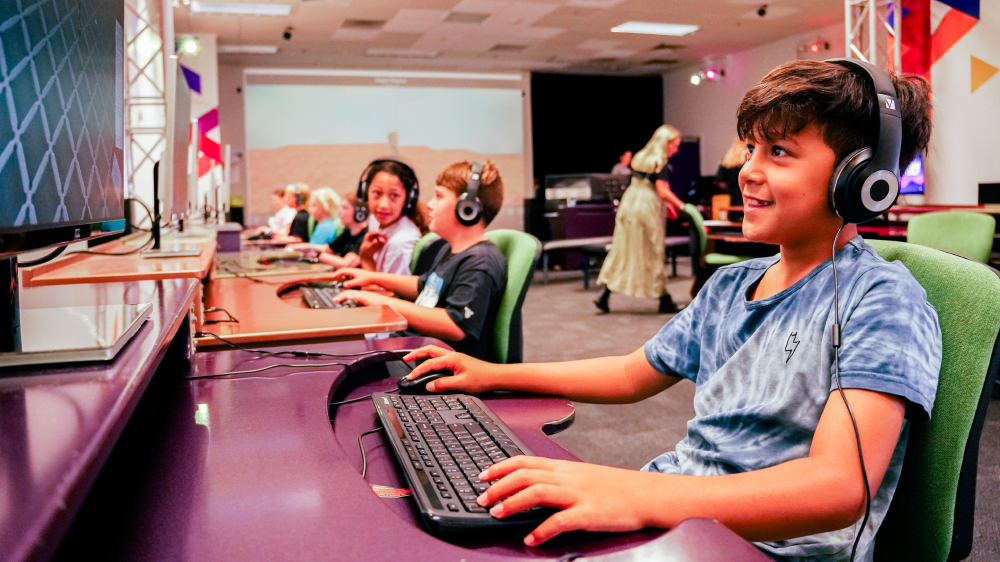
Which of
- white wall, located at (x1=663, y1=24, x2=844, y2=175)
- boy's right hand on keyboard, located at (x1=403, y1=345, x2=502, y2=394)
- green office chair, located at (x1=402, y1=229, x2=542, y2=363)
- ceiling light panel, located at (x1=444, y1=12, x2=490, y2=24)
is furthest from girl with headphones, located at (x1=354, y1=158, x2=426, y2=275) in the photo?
white wall, located at (x1=663, y1=24, x2=844, y2=175)

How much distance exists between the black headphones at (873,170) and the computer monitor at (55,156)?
2.71ft

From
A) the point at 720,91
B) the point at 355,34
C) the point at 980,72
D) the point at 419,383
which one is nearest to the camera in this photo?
the point at 419,383

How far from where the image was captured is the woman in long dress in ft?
17.7

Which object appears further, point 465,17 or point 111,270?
point 465,17

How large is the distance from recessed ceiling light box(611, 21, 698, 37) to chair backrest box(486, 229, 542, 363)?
7052 mm

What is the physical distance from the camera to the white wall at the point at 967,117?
572cm

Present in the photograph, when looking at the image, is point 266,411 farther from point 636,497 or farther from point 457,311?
point 457,311

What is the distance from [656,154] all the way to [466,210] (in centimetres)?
362

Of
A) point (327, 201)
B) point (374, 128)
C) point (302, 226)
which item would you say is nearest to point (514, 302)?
point (327, 201)

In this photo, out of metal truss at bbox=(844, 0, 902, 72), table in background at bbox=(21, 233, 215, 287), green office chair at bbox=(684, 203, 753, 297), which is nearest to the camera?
table in background at bbox=(21, 233, 215, 287)

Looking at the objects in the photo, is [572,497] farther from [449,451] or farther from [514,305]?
[514,305]

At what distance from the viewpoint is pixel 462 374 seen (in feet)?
3.81

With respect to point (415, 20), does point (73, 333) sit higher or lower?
lower

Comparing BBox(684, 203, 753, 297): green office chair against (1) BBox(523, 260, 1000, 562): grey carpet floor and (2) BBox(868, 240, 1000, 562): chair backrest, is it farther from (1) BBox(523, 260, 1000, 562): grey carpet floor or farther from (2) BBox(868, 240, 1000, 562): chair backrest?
(2) BBox(868, 240, 1000, 562): chair backrest
